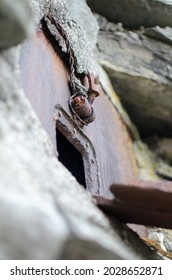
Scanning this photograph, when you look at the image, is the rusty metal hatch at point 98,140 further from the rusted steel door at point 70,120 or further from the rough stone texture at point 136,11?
the rough stone texture at point 136,11

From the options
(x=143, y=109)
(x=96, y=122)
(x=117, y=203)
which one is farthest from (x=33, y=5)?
(x=143, y=109)

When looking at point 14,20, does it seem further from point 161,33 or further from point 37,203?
point 161,33

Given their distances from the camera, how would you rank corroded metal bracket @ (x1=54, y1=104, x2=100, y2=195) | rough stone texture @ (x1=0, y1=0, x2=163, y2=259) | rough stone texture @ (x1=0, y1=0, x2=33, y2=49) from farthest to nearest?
1. corroded metal bracket @ (x1=54, y1=104, x2=100, y2=195)
2. rough stone texture @ (x1=0, y1=0, x2=33, y2=49)
3. rough stone texture @ (x1=0, y1=0, x2=163, y2=259)

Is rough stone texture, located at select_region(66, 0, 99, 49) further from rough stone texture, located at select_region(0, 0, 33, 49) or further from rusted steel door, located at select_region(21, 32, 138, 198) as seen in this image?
rough stone texture, located at select_region(0, 0, 33, 49)

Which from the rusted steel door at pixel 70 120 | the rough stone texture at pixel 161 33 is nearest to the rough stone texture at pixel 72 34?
the rusted steel door at pixel 70 120

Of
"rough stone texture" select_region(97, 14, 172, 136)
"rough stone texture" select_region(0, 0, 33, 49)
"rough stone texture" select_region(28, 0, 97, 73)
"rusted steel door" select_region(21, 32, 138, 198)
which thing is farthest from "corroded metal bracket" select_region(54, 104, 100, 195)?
"rough stone texture" select_region(97, 14, 172, 136)

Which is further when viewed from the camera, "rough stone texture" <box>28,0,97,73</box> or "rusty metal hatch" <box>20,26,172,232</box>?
"rough stone texture" <box>28,0,97,73</box>

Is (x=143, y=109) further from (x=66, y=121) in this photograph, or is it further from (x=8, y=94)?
(x=8, y=94)
